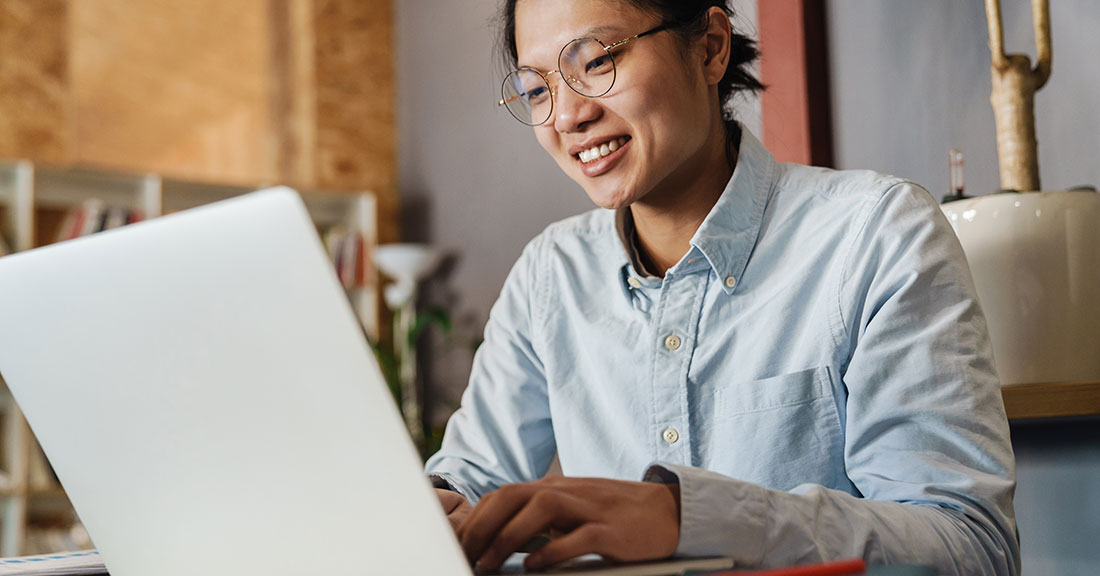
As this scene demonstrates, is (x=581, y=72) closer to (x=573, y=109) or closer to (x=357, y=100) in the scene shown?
(x=573, y=109)

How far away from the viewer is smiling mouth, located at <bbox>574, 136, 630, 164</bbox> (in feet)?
3.97

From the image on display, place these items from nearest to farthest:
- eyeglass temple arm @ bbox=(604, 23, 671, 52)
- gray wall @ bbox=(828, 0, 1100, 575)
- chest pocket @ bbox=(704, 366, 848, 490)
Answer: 1. chest pocket @ bbox=(704, 366, 848, 490)
2. eyeglass temple arm @ bbox=(604, 23, 671, 52)
3. gray wall @ bbox=(828, 0, 1100, 575)

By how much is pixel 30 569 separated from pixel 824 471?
0.77 m

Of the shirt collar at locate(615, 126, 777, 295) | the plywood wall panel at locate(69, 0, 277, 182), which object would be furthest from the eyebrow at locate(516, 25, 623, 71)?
the plywood wall panel at locate(69, 0, 277, 182)

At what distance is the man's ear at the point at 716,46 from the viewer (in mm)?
1281

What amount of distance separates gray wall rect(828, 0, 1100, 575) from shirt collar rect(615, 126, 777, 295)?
0.66 m

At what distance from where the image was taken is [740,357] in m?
1.12

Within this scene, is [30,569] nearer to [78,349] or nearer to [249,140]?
[78,349]

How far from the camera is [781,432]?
1081 mm

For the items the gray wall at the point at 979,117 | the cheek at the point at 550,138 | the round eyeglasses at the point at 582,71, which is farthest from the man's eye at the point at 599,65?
the gray wall at the point at 979,117

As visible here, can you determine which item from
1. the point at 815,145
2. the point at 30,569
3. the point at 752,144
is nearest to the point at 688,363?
the point at 752,144

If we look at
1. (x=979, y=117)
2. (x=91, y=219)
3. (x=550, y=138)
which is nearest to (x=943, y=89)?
(x=979, y=117)

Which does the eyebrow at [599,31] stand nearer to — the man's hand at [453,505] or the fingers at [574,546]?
the man's hand at [453,505]

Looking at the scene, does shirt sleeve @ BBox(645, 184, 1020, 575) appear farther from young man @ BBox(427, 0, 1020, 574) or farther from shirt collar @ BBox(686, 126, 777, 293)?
shirt collar @ BBox(686, 126, 777, 293)
